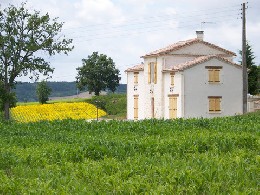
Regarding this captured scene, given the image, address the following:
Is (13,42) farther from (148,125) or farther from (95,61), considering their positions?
(95,61)

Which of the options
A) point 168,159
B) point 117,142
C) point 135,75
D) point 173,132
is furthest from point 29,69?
point 168,159

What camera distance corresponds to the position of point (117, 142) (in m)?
20.9

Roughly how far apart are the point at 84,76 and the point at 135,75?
36.2 meters

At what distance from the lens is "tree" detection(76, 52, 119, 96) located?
3656 inches

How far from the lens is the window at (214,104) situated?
5100 cm

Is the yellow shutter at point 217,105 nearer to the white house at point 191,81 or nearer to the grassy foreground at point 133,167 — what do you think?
the white house at point 191,81

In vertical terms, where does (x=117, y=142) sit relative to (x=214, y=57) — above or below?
below

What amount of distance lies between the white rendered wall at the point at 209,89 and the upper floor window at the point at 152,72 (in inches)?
192

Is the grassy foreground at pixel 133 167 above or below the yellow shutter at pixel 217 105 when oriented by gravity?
below

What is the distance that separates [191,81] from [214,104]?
2.92 meters

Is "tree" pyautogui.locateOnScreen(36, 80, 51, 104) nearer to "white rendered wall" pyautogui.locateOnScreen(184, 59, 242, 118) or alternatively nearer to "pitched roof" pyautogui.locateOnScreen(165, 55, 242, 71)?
"pitched roof" pyautogui.locateOnScreen(165, 55, 242, 71)

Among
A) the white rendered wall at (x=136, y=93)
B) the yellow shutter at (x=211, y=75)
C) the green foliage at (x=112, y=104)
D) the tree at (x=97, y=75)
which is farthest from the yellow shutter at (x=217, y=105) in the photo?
the tree at (x=97, y=75)

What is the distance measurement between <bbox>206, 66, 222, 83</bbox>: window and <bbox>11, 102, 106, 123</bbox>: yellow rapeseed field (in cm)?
2017

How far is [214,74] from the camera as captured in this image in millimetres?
51156
